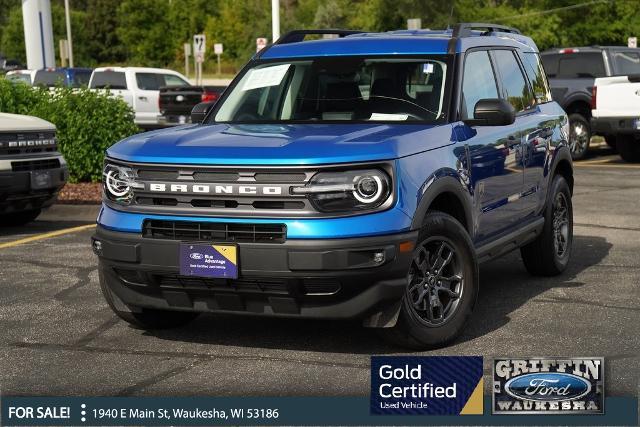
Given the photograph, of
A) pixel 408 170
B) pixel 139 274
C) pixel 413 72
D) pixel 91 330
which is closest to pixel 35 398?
pixel 139 274

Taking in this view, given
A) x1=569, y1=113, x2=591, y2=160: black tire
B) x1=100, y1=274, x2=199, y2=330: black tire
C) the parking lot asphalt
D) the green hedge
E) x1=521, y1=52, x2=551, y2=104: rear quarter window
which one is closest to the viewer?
the parking lot asphalt

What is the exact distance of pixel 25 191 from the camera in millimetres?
10633

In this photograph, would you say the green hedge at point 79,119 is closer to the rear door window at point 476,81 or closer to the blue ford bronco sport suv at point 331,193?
the blue ford bronco sport suv at point 331,193

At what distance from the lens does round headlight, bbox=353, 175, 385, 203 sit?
18.9ft

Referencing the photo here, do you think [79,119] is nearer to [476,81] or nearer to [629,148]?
[476,81]

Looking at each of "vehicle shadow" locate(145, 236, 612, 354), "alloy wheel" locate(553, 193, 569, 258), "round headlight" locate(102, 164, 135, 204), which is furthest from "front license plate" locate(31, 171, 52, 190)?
"alloy wheel" locate(553, 193, 569, 258)

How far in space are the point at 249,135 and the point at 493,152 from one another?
171 cm

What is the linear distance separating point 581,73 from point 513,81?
13265 millimetres

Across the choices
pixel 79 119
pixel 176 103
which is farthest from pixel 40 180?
pixel 176 103

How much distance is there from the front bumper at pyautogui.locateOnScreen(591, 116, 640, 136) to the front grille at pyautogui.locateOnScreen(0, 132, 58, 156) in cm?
1072

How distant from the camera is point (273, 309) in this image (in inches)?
233

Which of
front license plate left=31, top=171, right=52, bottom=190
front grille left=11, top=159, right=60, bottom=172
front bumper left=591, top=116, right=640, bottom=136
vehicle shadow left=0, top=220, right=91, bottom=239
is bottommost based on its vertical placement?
front bumper left=591, top=116, right=640, bottom=136

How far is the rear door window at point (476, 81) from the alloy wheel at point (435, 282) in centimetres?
101

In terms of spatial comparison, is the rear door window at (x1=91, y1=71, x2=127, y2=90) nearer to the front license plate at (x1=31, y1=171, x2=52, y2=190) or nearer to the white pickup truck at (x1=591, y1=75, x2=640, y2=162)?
the white pickup truck at (x1=591, y1=75, x2=640, y2=162)
